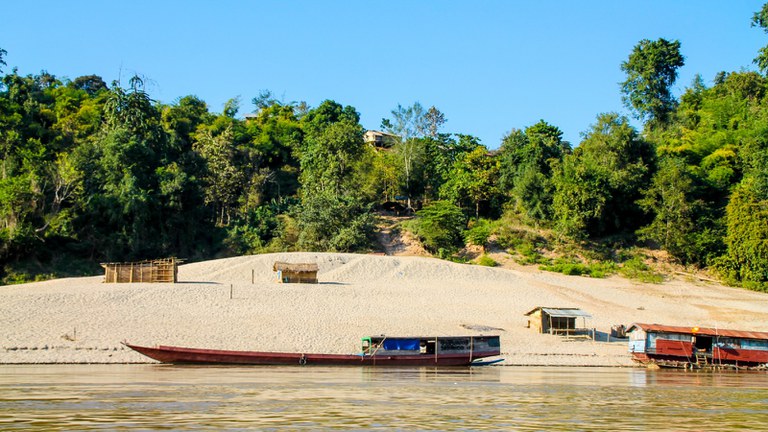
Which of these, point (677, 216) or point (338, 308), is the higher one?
point (677, 216)

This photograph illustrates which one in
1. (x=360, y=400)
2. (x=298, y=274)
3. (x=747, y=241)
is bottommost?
(x=360, y=400)

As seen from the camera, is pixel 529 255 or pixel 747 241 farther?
pixel 529 255

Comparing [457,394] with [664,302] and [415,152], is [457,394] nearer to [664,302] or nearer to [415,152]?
[664,302]

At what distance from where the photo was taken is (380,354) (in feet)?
109

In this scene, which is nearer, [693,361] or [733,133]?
[693,361]

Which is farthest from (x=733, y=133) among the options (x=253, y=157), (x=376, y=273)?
(x=253, y=157)

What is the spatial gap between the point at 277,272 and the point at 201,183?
2239 centimetres

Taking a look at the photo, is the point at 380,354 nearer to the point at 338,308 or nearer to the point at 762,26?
the point at 338,308

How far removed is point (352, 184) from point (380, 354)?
41.3 m

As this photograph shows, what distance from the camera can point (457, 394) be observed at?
23.9 meters

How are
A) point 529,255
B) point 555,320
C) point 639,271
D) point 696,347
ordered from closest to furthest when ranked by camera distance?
1. point 696,347
2. point 555,320
3. point 639,271
4. point 529,255

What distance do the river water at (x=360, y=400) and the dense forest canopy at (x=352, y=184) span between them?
105 feet

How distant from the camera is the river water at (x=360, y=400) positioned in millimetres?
17703

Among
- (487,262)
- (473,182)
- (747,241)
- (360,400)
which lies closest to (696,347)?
(360,400)
